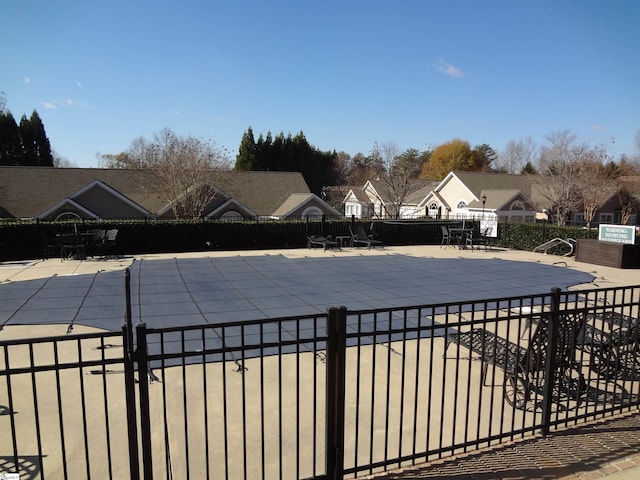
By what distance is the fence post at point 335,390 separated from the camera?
3221 mm

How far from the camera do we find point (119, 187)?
29203 mm

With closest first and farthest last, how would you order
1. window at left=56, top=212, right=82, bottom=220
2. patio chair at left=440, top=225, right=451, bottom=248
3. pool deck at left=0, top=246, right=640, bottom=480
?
pool deck at left=0, top=246, right=640, bottom=480 → patio chair at left=440, top=225, right=451, bottom=248 → window at left=56, top=212, right=82, bottom=220

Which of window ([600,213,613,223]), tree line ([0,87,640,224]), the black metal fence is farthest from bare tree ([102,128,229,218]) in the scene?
window ([600,213,613,223])

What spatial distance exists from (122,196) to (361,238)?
13.9 m

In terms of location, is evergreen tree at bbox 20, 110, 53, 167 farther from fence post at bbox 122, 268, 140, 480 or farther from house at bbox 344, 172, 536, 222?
fence post at bbox 122, 268, 140, 480

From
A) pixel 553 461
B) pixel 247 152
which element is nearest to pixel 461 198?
pixel 247 152

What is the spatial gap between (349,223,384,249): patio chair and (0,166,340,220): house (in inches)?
142

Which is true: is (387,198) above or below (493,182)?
below

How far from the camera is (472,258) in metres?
17.7

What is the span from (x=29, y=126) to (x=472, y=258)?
2135 inches

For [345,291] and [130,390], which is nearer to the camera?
[130,390]

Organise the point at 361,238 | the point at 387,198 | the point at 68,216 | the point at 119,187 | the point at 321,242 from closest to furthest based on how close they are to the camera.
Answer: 1. the point at 321,242
2. the point at 361,238
3. the point at 68,216
4. the point at 119,187
5. the point at 387,198

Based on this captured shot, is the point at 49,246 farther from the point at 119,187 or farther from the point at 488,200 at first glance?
the point at 488,200

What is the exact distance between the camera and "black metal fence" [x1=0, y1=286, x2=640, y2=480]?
9.94ft
